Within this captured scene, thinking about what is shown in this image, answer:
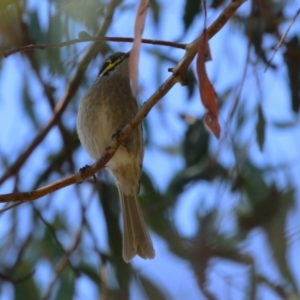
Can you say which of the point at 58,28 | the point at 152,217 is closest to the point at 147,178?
the point at 152,217

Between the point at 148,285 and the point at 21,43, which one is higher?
the point at 21,43

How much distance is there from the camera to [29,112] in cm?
362

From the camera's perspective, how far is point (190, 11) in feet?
9.69

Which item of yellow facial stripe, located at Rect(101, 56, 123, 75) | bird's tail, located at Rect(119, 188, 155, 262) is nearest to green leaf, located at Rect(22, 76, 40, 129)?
yellow facial stripe, located at Rect(101, 56, 123, 75)

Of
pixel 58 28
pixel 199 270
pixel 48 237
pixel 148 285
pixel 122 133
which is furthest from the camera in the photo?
pixel 48 237

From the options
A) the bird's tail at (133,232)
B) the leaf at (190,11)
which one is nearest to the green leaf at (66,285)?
the bird's tail at (133,232)

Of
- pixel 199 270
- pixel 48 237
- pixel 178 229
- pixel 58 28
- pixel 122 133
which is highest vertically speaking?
pixel 58 28

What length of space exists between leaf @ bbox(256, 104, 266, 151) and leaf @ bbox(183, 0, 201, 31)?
16.5 inches

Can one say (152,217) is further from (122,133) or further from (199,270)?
(122,133)

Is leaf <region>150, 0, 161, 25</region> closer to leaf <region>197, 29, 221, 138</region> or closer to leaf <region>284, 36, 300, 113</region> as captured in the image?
leaf <region>284, 36, 300, 113</region>

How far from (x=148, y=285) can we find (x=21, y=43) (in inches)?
49.8

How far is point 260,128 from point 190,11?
525mm

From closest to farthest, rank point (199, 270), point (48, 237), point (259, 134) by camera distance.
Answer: point (199, 270), point (259, 134), point (48, 237)

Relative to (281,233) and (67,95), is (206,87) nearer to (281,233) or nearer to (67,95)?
(281,233)
